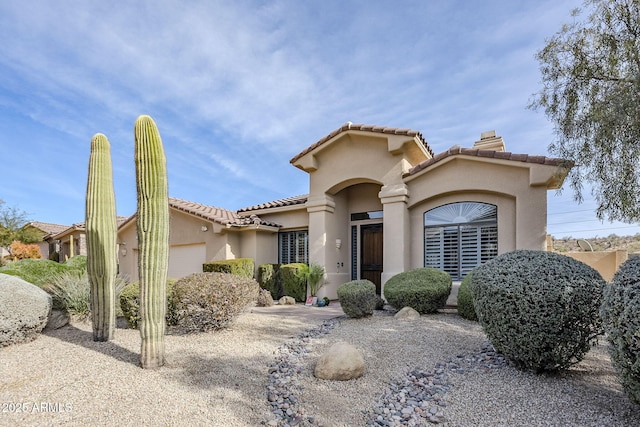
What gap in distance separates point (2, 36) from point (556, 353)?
1399 centimetres

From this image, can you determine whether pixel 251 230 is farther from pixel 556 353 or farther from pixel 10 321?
pixel 556 353

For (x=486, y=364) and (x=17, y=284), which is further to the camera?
(x=17, y=284)

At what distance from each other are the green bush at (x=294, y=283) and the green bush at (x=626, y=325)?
1140cm

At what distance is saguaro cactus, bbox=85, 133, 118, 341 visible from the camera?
23.5ft

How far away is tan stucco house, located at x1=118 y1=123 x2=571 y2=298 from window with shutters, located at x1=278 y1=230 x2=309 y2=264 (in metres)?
0.05

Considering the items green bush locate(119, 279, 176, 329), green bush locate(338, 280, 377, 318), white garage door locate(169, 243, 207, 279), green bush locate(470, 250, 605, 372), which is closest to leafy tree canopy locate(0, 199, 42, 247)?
white garage door locate(169, 243, 207, 279)

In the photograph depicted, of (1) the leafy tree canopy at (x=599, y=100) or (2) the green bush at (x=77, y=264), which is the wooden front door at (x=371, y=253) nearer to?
(1) the leafy tree canopy at (x=599, y=100)

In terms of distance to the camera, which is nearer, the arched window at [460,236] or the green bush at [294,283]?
the arched window at [460,236]

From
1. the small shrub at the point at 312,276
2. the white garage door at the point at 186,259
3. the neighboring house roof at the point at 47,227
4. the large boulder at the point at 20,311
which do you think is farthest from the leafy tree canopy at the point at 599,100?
the neighboring house roof at the point at 47,227

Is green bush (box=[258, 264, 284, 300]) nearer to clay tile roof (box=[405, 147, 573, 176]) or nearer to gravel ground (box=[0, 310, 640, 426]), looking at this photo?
clay tile roof (box=[405, 147, 573, 176])

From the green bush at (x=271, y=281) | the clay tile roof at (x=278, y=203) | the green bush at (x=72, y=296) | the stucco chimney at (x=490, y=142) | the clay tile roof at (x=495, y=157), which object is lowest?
the green bush at (x=271, y=281)

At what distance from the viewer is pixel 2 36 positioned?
859 centimetres

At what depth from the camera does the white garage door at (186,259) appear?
17297mm

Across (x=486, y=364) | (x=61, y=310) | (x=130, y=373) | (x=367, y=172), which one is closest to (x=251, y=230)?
(x=367, y=172)
